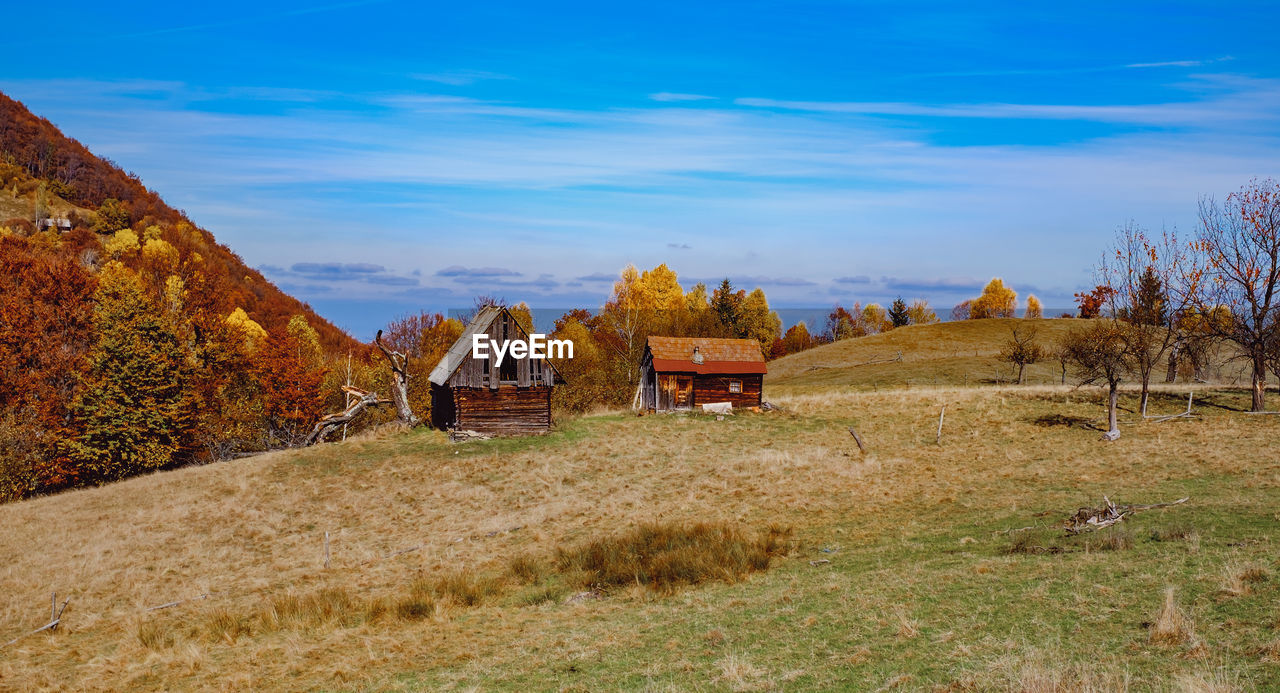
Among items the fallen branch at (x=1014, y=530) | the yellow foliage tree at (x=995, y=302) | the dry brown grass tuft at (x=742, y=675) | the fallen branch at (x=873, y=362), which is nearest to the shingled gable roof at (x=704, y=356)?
the fallen branch at (x=1014, y=530)

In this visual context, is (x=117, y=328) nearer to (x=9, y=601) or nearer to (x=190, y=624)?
(x=9, y=601)

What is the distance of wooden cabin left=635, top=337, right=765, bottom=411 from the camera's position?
51500 mm

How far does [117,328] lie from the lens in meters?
42.5

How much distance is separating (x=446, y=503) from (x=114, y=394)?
86.8 feet

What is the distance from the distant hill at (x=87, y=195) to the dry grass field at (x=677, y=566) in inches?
3065

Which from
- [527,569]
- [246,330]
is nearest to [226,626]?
[527,569]

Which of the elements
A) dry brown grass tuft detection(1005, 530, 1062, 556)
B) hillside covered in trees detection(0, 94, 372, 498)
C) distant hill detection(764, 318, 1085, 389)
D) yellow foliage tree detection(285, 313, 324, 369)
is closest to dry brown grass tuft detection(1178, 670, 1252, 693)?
dry brown grass tuft detection(1005, 530, 1062, 556)

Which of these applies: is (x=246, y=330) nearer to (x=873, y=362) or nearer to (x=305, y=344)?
(x=305, y=344)

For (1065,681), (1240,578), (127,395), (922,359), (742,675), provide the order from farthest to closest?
(922,359), (127,395), (1240,578), (742,675), (1065,681)

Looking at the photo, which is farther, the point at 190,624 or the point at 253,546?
the point at 253,546

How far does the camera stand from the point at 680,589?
16906 mm

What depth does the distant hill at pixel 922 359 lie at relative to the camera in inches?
2845

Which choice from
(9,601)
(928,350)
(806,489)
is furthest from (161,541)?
(928,350)

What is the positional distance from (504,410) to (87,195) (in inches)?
5318
